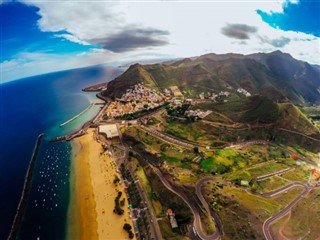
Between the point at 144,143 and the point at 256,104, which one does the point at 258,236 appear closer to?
the point at 144,143

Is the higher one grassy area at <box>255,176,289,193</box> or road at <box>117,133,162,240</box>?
road at <box>117,133,162,240</box>

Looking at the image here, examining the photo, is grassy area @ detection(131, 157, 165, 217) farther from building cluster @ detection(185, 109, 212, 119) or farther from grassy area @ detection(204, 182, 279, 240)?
building cluster @ detection(185, 109, 212, 119)

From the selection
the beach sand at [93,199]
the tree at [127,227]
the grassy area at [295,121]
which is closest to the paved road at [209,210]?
the tree at [127,227]

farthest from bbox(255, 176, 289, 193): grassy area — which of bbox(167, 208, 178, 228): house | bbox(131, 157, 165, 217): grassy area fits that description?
bbox(131, 157, 165, 217): grassy area

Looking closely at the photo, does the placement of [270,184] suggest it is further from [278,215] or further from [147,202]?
[147,202]

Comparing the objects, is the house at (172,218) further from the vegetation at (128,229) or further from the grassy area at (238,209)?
the grassy area at (238,209)

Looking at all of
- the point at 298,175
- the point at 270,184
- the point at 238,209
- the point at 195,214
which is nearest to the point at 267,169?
the point at 298,175
